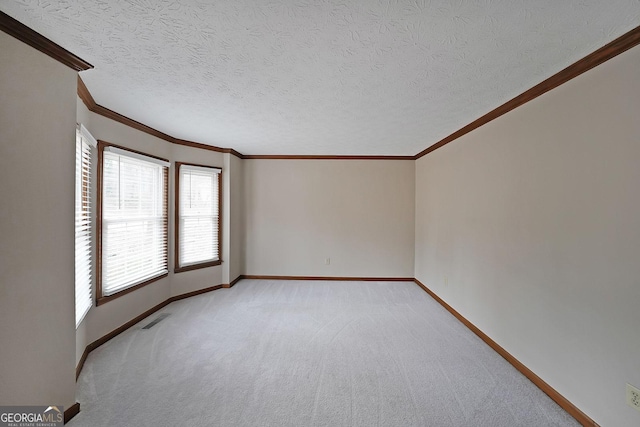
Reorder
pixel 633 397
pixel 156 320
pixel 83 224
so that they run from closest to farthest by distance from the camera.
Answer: pixel 633 397, pixel 83 224, pixel 156 320

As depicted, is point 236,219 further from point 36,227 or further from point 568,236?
point 568,236

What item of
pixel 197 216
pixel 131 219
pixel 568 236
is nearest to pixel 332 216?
pixel 197 216

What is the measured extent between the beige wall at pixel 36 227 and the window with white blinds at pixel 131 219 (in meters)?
1.11

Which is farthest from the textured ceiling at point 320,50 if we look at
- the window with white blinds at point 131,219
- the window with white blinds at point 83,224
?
the window with white blinds at point 131,219

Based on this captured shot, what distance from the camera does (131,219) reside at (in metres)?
3.06

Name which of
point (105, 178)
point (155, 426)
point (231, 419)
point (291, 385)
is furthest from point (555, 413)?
point (105, 178)

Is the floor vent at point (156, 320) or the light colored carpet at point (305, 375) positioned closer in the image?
the light colored carpet at point (305, 375)

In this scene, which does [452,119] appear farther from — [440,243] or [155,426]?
[155,426]

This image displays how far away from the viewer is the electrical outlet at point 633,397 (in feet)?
4.67

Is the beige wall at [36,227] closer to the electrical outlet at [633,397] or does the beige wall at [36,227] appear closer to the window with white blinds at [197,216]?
the window with white blinds at [197,216]

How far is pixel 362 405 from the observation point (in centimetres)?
186

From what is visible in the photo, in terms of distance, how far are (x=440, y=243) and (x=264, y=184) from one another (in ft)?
10.4

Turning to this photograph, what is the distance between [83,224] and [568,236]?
3.81 m

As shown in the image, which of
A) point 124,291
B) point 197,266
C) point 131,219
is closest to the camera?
point 124,291
